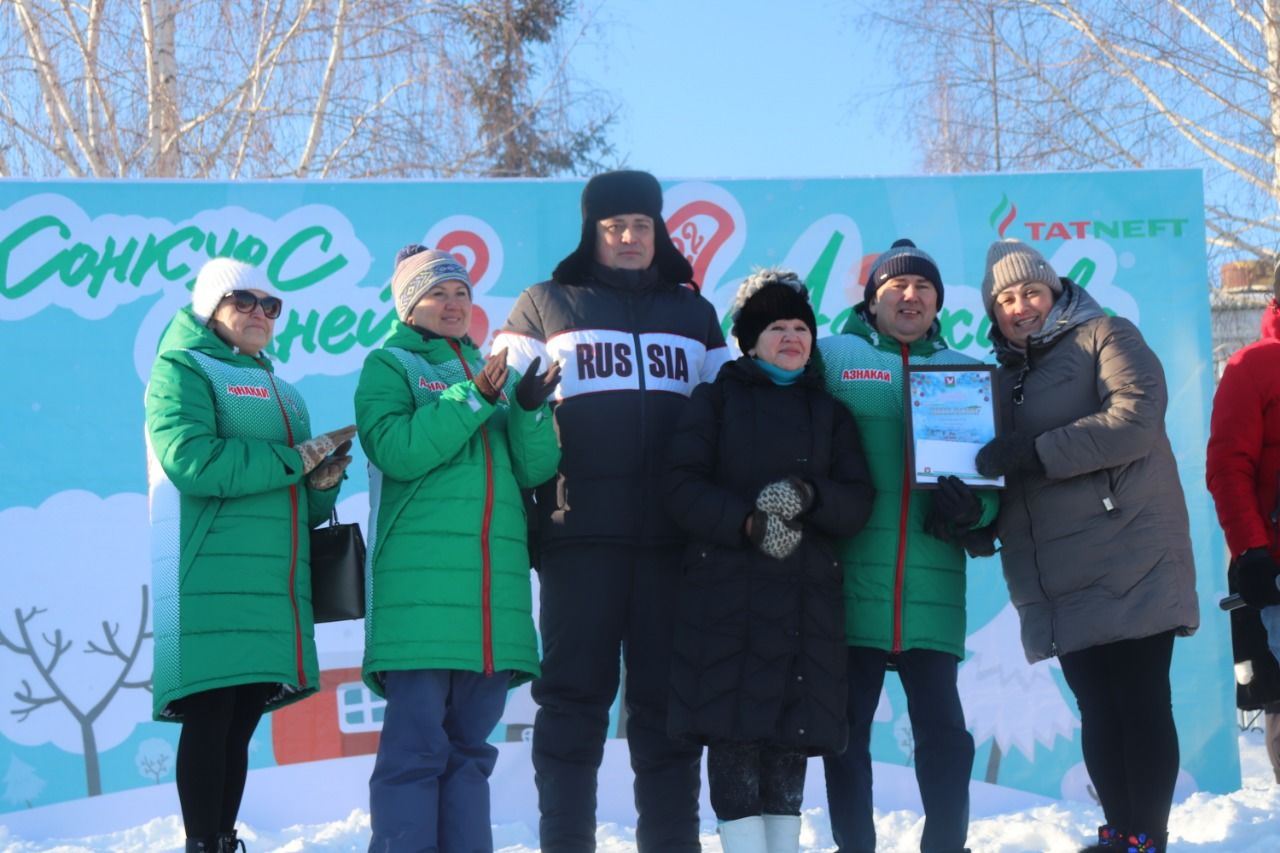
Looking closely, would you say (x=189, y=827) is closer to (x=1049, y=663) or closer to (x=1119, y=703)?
(x=1119, y=703)

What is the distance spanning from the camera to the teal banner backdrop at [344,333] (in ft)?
14.7

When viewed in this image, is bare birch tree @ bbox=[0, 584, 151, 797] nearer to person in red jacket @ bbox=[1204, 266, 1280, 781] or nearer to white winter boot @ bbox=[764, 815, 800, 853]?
white winter boot @ bbox=[764, 815, 800, 853]

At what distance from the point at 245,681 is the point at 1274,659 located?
2.84 meters

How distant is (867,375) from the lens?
3295mm

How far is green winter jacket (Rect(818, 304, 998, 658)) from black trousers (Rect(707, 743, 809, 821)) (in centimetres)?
34

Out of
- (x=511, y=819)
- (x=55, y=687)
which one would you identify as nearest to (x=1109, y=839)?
(x=511, y=819)

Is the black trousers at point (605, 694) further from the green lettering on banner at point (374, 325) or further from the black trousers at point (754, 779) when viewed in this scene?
the green lettering on banner at point (374, 325)

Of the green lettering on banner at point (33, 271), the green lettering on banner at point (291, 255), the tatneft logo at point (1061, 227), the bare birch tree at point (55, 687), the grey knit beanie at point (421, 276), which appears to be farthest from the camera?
the tatneft logo at point (1061, 227)

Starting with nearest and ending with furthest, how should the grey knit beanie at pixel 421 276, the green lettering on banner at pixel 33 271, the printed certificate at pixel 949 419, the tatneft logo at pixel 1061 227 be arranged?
the printed certificate at pixel 949 419, the grey knit beanie at pixel 421 276, the green lettering on banner at pixel 33 271, the tatneft logo at pixel 1061 227

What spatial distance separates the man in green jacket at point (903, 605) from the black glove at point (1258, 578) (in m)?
0.79

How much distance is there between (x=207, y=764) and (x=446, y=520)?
0.77m

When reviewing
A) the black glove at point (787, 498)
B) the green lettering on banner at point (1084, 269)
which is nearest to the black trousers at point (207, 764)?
the black glove at point (787, 498)

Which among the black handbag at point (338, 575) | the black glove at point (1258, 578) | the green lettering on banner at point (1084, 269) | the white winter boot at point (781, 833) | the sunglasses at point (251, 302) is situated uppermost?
the green lettering on banner at point (1084, 269)

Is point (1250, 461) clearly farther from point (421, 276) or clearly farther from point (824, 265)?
point (421, 276)
